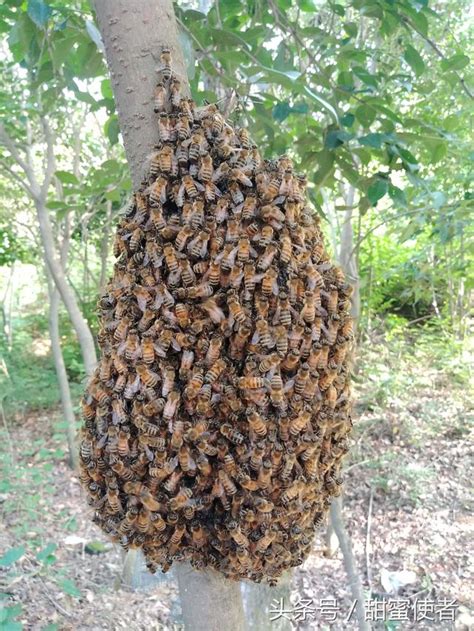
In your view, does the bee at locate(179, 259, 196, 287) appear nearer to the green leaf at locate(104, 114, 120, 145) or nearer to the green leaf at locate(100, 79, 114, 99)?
the green leaf at locate(104, 114, 120, 145)

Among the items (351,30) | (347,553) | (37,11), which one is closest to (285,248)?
(37,11)

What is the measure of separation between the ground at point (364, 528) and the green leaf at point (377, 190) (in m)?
2.57

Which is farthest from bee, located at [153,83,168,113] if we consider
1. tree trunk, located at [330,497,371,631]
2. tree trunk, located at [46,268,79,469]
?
tree trunk, located at [46,268,79,469]

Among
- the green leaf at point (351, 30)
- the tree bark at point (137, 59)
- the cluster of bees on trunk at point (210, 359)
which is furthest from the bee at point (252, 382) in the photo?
the green leaf at point (351, 30)

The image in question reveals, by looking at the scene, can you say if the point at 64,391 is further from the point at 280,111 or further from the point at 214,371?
the point at 214,371

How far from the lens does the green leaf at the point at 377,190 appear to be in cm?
253

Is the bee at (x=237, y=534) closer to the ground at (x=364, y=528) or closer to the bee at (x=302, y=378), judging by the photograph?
the bee at (x=302, y=378)

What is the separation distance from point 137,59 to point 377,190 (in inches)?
49.3

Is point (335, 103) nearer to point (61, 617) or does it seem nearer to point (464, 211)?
point (464, 211)

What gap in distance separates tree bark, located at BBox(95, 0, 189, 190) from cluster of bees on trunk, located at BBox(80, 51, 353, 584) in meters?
0.05

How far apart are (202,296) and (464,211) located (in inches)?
111

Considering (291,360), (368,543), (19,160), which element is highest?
(19,160)

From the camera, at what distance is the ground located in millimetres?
5168

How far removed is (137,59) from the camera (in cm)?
173
